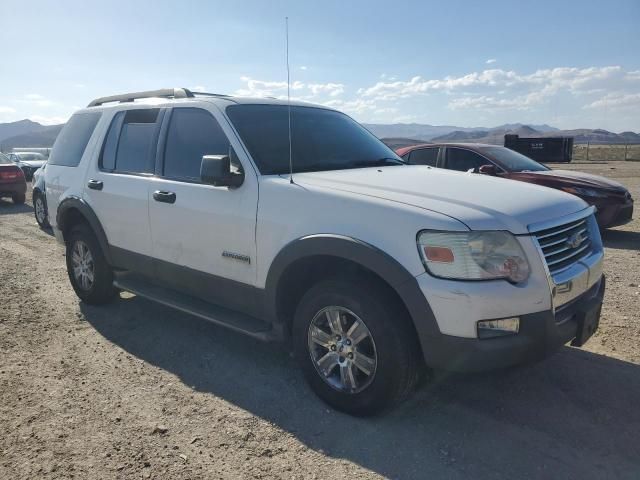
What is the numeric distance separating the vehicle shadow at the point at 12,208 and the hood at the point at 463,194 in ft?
39.9

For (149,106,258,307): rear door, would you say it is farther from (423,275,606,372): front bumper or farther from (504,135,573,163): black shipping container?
(504,135,573,163): black shipping container

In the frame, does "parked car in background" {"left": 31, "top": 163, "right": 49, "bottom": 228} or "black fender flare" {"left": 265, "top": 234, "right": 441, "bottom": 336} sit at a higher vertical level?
"black fender flare" {"left": 265, "top": 234, "right": 441, "bottom": 336}

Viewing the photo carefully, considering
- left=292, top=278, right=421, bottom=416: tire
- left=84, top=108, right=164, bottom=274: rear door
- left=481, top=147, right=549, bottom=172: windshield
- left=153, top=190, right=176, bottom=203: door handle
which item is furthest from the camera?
left=481, top=147, right=549, bottom=172: windshield

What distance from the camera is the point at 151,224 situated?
446cm

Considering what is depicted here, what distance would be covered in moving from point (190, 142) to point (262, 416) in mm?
2198

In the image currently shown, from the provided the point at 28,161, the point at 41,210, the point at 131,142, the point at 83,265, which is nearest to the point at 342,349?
the point at 131,142

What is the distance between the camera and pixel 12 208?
1400cm

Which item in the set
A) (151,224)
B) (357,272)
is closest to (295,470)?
(357,272)

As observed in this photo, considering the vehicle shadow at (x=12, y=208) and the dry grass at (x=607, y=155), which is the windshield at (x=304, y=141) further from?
the dry grass at (x=607, y=155)

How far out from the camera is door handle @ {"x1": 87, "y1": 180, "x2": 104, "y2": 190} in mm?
5039

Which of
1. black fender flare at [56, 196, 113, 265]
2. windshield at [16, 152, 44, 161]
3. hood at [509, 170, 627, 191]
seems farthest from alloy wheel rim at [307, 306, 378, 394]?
windshield at [16, 152, 44, 161]

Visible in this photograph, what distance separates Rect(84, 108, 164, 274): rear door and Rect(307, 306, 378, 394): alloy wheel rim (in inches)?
75.4

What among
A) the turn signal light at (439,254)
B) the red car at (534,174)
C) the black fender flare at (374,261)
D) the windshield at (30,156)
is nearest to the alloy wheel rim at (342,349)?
the black fender flare at (374,261)

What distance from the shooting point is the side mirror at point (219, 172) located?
3.52 metres
